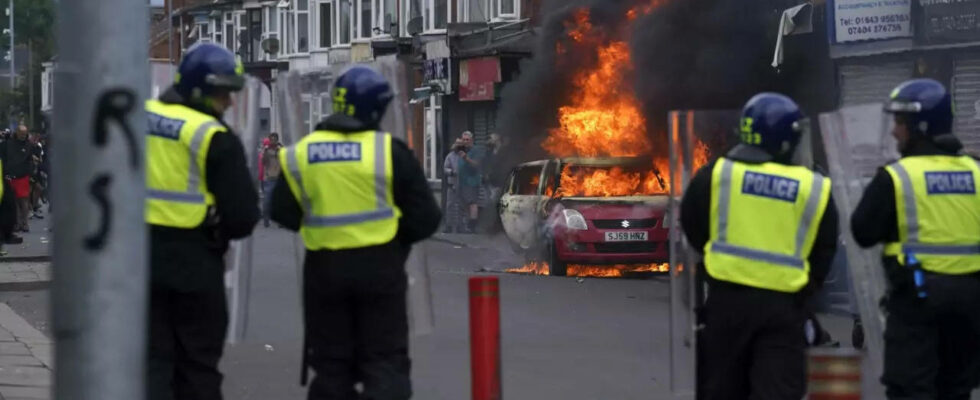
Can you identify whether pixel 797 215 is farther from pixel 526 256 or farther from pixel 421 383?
pixel 526 256

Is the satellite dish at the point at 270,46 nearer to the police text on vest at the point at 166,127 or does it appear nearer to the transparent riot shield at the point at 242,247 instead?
the transparent riot shield at the point at 242,247

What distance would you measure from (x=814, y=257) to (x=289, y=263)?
15467 mm

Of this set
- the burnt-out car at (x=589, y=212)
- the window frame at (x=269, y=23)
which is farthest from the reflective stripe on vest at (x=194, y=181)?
the window frame at (x=269, y=23)

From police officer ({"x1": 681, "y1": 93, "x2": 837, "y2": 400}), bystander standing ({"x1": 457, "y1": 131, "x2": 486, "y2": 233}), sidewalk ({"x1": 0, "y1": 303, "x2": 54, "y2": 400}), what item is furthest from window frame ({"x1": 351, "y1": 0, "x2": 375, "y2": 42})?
police officer ({"x1": 681, "y1": 93, "x2": 837, "y2": 400})

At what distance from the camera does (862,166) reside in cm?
741

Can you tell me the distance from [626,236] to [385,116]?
1086 centimetres

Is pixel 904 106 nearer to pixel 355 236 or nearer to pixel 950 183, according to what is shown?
pixel 950 183

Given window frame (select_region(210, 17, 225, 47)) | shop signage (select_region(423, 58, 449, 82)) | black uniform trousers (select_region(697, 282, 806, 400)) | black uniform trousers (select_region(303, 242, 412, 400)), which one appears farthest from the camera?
window frame (select_region(210, 17, 225, 47))

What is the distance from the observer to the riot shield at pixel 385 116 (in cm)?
761

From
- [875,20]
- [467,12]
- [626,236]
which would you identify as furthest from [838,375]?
[467,12]

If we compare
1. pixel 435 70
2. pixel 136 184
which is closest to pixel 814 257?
pixel 136 184

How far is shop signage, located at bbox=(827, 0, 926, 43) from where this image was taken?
2227cm

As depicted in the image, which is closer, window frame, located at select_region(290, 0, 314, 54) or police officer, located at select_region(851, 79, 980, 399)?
police officer, located at select_region(851, 79, 980, 399)

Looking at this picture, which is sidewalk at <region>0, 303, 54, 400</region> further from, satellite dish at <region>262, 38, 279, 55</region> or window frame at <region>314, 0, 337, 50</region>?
satellite dish at <region>262, 38, 279, 55</region>
